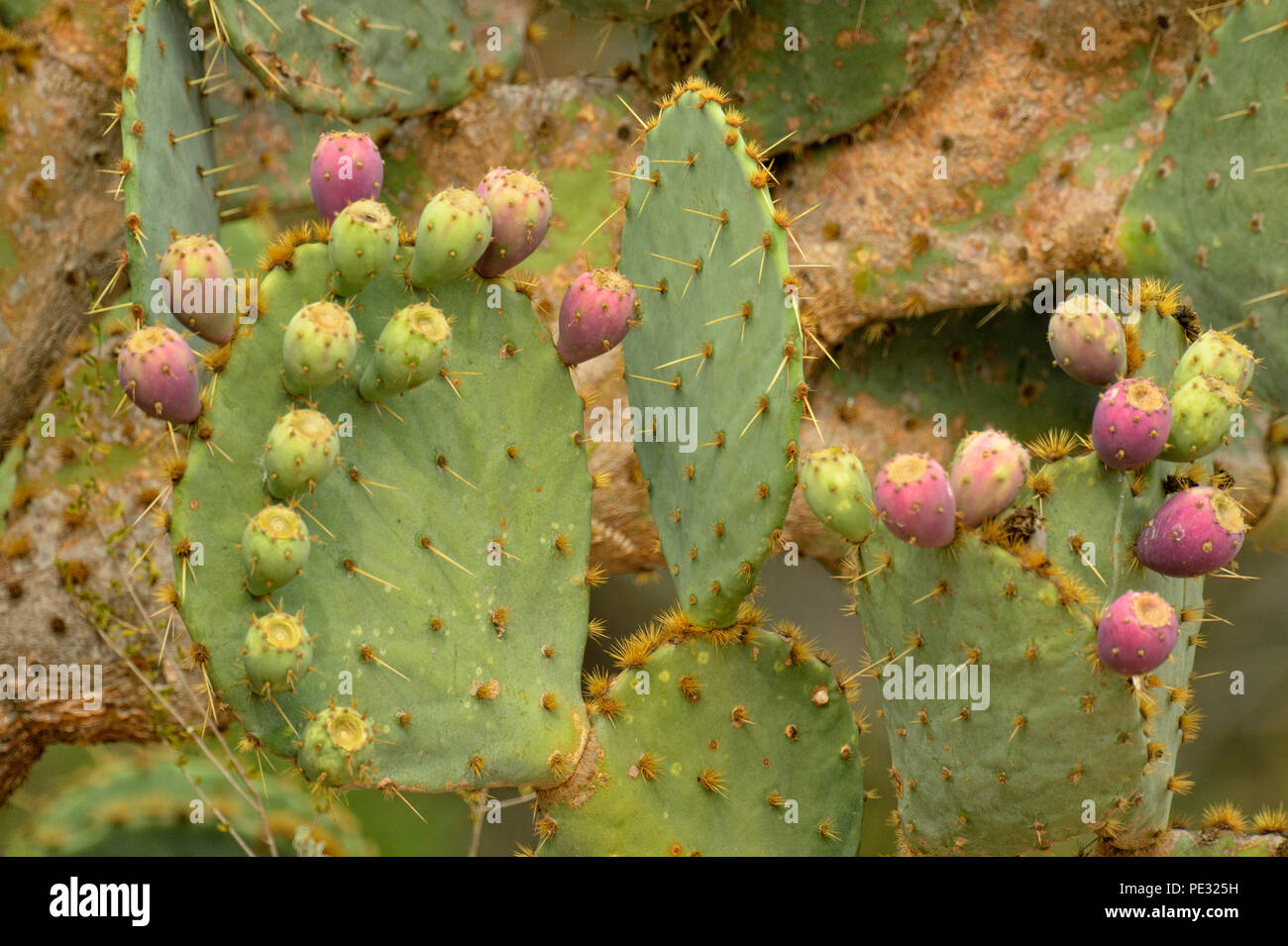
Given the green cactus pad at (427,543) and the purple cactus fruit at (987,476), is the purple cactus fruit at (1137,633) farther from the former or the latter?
the green cactus pad at (427,543)

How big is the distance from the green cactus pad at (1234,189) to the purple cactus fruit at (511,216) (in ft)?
3.84

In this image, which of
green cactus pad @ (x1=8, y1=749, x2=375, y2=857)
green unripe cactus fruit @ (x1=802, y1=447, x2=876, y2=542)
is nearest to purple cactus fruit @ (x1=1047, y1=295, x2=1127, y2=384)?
green unripe cactus fruit @ (x1=802, y1=447, x2=876, y2=542)

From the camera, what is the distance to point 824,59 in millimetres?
2531

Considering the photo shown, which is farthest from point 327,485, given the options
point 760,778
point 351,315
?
point 760,778

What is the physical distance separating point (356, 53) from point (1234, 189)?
147 centimetres

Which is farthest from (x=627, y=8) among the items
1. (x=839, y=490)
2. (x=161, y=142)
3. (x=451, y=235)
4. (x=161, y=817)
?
(x=161, y=817)

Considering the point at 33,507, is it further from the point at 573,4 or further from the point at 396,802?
the point at 573,4

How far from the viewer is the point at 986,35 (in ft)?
8.55

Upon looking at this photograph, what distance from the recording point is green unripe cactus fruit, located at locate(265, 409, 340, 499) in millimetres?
1546

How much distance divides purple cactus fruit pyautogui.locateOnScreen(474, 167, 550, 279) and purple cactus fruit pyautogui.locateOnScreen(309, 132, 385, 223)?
0.15 m

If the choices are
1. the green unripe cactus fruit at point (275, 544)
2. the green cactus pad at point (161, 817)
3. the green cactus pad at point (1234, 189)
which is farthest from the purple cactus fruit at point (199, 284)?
the green cactus pad at point (1234, 189)

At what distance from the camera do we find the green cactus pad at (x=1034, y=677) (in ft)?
5.21

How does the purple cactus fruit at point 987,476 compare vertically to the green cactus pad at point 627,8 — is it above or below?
below
